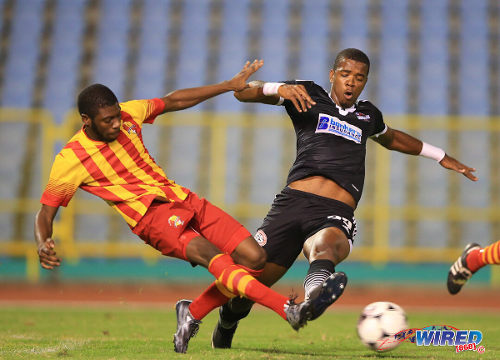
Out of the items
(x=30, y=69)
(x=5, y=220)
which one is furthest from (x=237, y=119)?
(x=30, y=69)

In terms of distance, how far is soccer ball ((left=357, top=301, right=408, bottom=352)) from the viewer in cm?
434

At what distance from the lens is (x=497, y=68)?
1786 centimetres

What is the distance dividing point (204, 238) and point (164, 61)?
14.2 meters

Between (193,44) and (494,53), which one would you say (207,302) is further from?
(494,53)

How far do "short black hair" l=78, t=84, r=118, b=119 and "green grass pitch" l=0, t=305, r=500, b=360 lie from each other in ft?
4.84

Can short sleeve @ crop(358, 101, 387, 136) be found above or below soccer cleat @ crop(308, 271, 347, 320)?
above

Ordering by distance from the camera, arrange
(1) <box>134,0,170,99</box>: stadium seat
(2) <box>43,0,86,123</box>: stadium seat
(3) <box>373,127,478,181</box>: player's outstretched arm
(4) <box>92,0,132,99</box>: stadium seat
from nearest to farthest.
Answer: (3) <box>373,127,478,181</box>: player's outstretched arm < (2) <box>43,0,86,123</box>: stadium seat < (1) <box>134,0,170,99</box>: stadium seat < (4) <box>92,0,132,99</box>: stadium seat

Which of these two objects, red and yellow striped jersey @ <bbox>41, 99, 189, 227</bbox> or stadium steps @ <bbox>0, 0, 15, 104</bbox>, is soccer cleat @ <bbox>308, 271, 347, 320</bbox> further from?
stadium steps @ <bbox>0, 0, 15, 104</bbox>

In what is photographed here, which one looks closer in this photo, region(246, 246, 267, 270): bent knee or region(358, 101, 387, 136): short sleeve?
Result: region(246, 246, 267, 270): bent knee

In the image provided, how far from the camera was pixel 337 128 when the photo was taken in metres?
4.95

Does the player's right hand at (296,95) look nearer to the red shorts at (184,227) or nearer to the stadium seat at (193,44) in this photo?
the red shorts at (184,227)

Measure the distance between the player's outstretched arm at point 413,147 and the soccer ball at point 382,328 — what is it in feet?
4.90

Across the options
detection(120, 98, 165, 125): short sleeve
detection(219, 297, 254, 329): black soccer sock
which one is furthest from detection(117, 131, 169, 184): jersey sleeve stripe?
detection(219, 297, 254, 329): black soccer sock

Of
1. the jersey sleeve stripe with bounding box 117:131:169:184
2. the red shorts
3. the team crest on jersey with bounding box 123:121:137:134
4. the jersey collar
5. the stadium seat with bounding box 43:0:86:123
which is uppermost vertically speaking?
the stadium seat with bounding box 43:0:86:123
